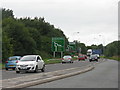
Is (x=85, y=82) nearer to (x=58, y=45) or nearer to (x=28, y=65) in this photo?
(x=28, y=65)

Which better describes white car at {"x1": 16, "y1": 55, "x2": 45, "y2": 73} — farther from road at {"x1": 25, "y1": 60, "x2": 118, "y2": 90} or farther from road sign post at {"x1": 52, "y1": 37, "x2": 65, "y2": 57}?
road sign post at {"x1": 52, "y1": 37, "x2": 65, "y2": 57}

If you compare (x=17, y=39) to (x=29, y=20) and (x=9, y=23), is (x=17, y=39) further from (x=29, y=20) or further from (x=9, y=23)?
(x=29, y=20)

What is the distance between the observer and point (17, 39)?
84.0 meters

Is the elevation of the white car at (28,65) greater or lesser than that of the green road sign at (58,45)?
lesser

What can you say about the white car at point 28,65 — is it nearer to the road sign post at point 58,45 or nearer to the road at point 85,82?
the road at point 85,82

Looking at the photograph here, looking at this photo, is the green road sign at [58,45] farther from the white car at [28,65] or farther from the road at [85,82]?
the road at [85,82]

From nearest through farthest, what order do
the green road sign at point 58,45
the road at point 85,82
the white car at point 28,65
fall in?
1. the road at point 85,82
2. the white car at point 28,65
3. the green road sign at point 58,45

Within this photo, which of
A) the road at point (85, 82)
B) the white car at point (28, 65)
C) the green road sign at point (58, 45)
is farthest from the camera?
the green road sign at point (58, 45)

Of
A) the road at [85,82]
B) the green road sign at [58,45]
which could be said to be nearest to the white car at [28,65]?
the road at [85,82]

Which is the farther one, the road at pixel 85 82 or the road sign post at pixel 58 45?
the road sign post at pixel 58 45

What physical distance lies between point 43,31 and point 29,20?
315 inches

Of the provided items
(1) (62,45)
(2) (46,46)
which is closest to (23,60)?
(1) (62,45)

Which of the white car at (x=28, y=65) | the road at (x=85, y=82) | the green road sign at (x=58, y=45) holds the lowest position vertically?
the road at (x=85, y=82)

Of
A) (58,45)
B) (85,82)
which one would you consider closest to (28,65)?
(85,82)
